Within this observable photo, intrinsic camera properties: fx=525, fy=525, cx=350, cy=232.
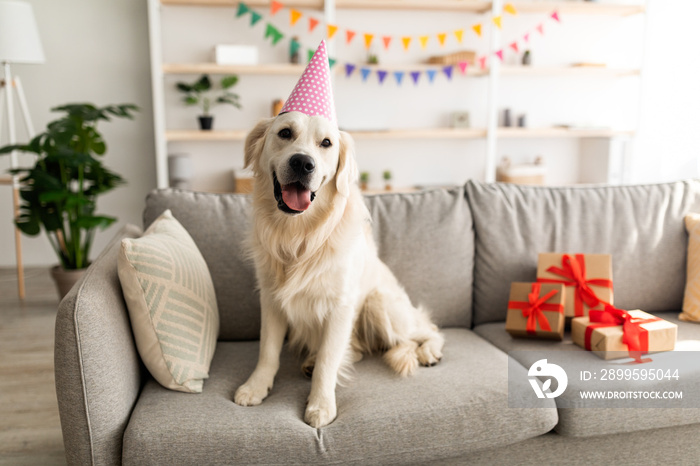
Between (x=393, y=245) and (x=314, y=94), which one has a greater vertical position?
(x=314, y=94)

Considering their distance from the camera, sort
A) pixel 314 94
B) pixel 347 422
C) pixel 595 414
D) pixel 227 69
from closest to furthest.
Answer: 1. pixel 347 422
2. pixel 595 414
3. pixel 314 94
4. pixel 227 69

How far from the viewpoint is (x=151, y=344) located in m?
1.41

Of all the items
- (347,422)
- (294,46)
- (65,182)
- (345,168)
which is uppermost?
(294,46)

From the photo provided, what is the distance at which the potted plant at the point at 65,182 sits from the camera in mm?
3037

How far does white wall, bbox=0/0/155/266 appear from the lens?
4.04 m

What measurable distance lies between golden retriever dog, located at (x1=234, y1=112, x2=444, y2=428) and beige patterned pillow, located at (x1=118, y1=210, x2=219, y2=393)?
0.54 ft

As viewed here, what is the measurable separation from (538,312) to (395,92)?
118 inches

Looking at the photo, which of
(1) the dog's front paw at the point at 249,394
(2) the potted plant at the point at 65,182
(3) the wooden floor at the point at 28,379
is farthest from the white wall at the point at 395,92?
(1) the dog's front paw at the point at 249,394

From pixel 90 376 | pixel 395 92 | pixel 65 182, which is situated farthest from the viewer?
pixel 395 92

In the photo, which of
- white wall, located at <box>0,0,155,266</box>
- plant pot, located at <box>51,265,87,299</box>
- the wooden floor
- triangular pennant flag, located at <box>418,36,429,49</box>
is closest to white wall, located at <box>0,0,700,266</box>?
white wall, located at <box>0,0,155,266</box>

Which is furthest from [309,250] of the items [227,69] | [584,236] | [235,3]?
[235,3]

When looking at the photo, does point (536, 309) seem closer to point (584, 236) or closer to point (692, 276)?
point (584, 236)

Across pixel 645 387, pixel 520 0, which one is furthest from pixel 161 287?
pixel 520 0

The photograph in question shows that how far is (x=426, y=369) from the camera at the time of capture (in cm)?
161
